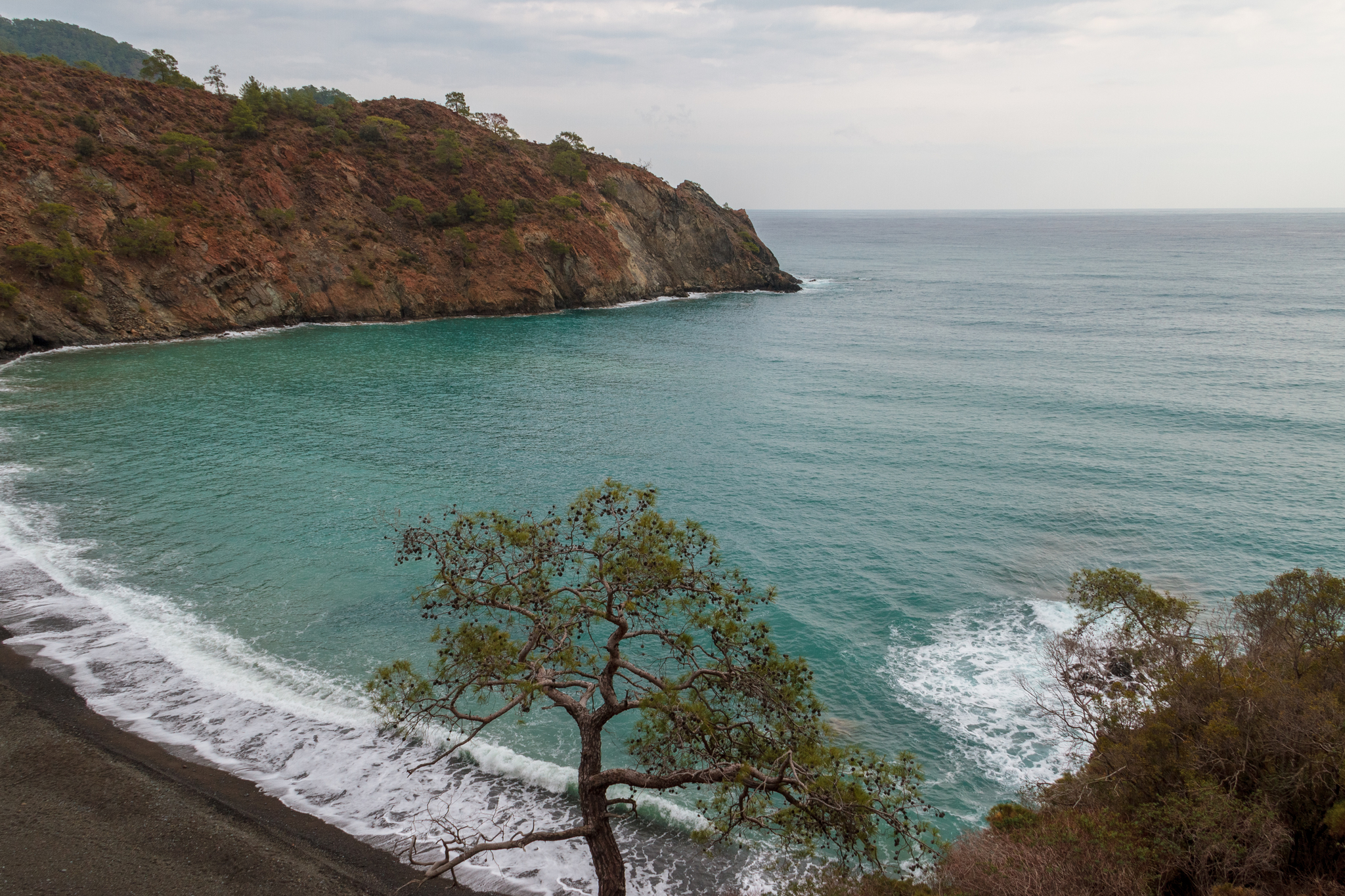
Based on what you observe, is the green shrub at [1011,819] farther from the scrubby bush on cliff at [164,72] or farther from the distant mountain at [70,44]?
the distant mountain at [70,44]

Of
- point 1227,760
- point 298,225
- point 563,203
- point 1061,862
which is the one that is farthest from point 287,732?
point 563,203

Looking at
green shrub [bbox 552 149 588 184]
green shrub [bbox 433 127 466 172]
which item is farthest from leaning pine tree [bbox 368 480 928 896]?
green shrub [bbox 552 149 588 184]

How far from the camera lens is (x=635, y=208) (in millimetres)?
106250

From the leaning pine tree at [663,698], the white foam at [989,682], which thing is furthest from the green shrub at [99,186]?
the white foam at [989,682]

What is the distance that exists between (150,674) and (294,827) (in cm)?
883

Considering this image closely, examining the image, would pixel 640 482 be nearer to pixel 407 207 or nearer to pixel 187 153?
pixel 407 207

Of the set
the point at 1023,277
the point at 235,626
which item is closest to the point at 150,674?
the point at 235,626

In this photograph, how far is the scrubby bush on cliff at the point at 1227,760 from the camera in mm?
11508

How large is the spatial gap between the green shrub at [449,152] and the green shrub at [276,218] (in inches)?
981

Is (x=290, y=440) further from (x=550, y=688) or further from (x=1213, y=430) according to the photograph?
(x=1213, y=430)

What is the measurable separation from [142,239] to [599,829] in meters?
72.2

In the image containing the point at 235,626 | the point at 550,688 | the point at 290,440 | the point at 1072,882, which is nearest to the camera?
the point at 1072,882

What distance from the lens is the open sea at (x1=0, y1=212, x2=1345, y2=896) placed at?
19.0m

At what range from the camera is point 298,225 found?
76.7m
